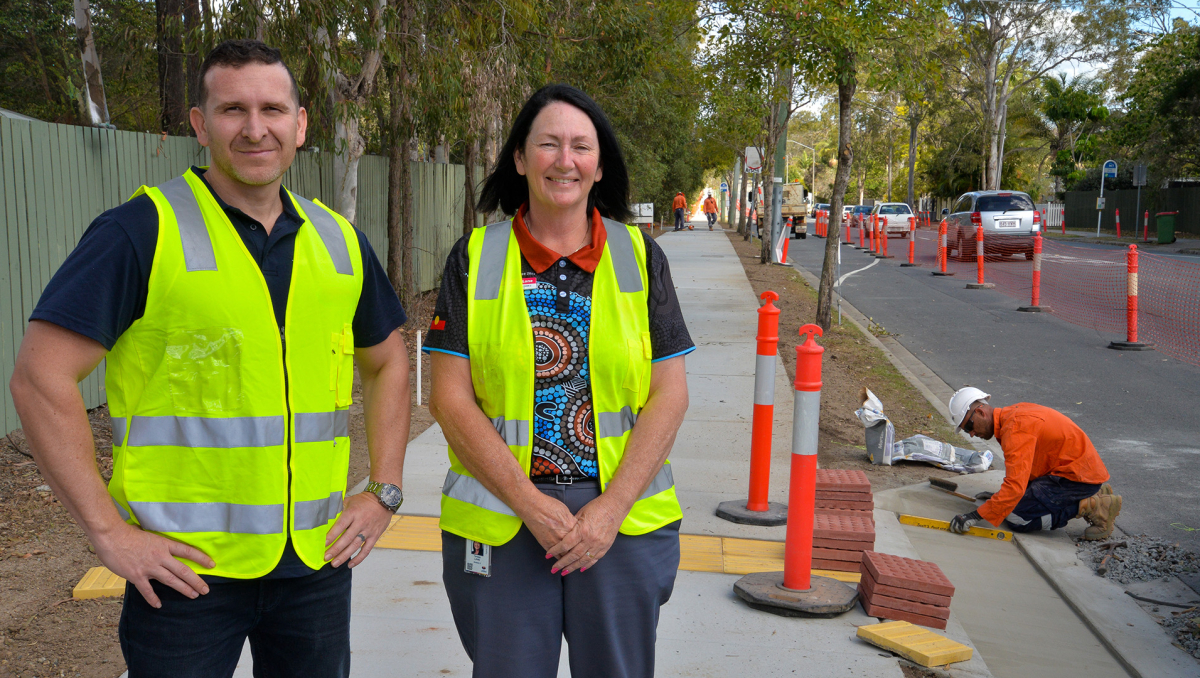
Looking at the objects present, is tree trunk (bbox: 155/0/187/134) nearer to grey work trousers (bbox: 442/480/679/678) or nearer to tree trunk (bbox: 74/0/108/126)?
tree trunk (bbox: 74/0/108/126)

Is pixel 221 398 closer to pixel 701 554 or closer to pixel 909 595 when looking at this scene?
pixel 909 595

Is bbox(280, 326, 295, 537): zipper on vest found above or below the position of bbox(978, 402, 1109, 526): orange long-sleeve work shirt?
above

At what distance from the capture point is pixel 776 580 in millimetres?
4629

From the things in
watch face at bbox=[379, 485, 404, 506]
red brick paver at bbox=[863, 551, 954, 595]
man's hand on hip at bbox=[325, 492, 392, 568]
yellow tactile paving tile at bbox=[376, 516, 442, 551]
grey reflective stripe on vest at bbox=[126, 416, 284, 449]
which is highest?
grey reflective stripe on vest at bbox=[126, 416, 284, 449]

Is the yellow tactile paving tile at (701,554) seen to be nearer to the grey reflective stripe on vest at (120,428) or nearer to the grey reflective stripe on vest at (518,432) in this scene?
the grey reflective stripe on vest at (518,432)

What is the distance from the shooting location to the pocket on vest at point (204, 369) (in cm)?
196

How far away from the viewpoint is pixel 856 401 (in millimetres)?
9461

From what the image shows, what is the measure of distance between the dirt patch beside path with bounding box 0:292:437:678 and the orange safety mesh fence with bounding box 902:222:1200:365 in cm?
1120

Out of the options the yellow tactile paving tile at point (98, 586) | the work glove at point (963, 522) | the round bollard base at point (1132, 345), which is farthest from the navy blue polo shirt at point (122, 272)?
the round bollard base at point (1132, 345)

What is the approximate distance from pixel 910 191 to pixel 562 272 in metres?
63.5

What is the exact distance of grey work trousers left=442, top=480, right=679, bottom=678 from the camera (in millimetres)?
2289

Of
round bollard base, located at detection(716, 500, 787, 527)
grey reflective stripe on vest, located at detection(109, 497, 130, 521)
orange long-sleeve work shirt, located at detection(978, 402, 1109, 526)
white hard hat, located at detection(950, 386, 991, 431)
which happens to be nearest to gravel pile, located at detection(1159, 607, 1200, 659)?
orange long-sleeve work shirt, located at detection(978, 402, 1109, 526)

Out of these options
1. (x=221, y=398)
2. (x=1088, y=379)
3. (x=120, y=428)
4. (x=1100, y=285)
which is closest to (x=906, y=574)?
(x=221, y=398)

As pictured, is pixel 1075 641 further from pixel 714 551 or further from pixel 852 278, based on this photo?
pixel 852 278
